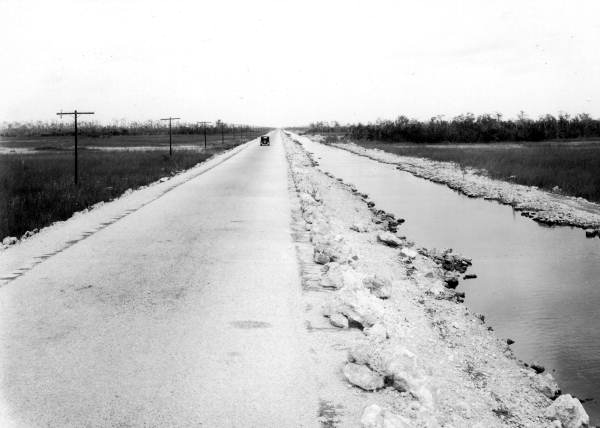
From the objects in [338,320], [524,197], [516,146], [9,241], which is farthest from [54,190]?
[516,146]

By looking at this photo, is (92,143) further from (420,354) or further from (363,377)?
(363,377)

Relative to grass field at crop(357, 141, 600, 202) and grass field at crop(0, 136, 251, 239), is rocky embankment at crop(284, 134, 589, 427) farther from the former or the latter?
grass field at crop(357, 141, 600, 202)

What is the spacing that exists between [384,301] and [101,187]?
1352 cm

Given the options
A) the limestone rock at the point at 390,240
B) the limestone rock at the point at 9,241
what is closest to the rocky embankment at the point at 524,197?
the limestone rock at the point at 390,240

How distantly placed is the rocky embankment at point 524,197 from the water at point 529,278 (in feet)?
1.91

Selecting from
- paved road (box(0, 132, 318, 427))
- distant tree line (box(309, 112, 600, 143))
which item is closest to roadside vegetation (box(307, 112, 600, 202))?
distant tree line (box(309, 112, 600, 143))

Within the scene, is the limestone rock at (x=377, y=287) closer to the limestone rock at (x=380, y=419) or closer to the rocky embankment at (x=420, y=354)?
the rocky embankment at (x=420, y=354)

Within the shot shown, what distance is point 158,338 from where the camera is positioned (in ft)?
16.4

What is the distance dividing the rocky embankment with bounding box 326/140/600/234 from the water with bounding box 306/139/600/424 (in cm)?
Result: 58

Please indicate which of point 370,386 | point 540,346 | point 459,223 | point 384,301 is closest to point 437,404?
point 370,386

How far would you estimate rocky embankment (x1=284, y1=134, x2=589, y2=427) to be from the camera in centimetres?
411

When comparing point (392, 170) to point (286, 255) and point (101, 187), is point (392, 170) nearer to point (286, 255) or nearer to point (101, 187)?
point (101, 187)

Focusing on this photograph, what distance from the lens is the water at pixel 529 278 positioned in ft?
21.9

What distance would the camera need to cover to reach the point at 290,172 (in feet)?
84.1
